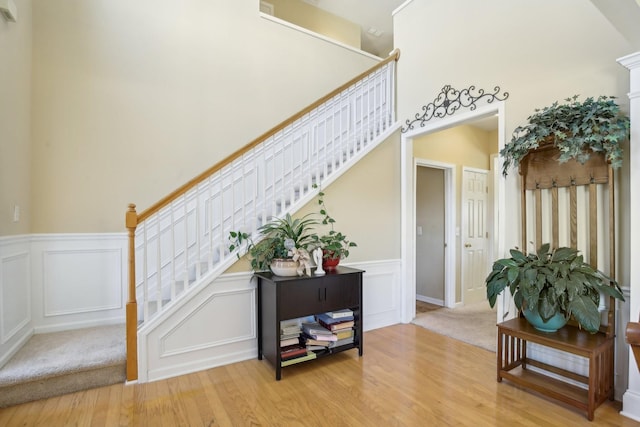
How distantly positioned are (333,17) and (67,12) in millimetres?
3736

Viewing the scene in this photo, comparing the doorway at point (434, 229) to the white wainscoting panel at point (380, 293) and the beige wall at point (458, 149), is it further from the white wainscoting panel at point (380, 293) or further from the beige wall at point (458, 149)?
the white wainscoting panel at point (380, 293)

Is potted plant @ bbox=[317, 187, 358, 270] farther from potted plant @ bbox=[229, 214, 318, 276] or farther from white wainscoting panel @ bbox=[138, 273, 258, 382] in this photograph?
white wainscoting panel @ bbox=[138, 273, 258, 382]

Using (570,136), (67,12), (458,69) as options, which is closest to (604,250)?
(570,136)

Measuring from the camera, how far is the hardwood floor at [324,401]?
1988 millimetres

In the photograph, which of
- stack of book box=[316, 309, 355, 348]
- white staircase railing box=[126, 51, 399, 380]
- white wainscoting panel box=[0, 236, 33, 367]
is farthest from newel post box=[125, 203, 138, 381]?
stack of book box=[316, 309, 355, 348]

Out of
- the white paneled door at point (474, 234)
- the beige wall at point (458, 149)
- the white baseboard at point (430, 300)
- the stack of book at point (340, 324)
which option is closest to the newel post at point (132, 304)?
the stack of book at point (340, 324)

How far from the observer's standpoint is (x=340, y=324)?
9.36 feet

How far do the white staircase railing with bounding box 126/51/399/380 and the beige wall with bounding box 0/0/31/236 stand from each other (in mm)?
875

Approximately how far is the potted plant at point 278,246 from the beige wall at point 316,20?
3.70 metres

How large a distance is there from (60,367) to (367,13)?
5.89 m

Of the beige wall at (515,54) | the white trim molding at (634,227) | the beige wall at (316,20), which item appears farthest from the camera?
the beige wall at (316,20)

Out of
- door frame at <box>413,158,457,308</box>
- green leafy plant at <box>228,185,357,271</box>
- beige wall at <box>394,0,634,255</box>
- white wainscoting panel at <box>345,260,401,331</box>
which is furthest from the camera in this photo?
→ door frame at <box>413,158,457,308</box>

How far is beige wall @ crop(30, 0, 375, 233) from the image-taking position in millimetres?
2971

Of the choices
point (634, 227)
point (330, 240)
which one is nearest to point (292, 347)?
point (330, 240)
